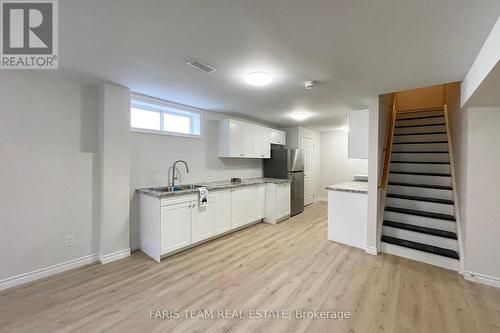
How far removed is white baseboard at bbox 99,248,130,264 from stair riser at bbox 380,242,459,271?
385 centimetres

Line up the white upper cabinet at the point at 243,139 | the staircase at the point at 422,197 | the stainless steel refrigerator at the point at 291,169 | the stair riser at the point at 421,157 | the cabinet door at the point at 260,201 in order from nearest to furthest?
the staircase at the point at 422,197
the stair riser at the point at 421,157
the white upper cabinet at the point at 243,139
the cabinet door at the point at 260,201
the stainless steel refrigerator at the point at 291,169

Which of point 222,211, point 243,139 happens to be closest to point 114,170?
point 222,211

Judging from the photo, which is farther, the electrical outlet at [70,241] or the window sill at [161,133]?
the window sill at [161,133]

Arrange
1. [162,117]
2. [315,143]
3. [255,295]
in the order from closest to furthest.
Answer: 1. [255,295]
2. [162,117]
3. [315,143]

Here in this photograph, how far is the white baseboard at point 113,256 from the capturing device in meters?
2.93

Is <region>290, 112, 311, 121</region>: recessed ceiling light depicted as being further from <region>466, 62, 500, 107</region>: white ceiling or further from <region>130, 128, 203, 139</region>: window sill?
<region>466, 62, 500, 107</region>: white ceiling

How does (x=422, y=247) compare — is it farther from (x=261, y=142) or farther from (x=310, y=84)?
(x=261, y=142)

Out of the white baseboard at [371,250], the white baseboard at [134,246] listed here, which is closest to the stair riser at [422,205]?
the white baseboard at [371,250]

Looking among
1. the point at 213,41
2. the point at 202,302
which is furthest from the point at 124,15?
the point at 202,302

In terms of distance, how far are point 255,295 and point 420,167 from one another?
3852 millimetres

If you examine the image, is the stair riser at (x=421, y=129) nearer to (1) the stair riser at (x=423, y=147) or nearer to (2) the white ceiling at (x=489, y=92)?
(1) the stair riser at (x=423, y=147)

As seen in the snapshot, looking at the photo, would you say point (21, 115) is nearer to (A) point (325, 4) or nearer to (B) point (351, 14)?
(A) point (325, 4)

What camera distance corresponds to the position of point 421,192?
3682 millimetres

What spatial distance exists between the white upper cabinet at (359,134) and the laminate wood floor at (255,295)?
1584 mm
